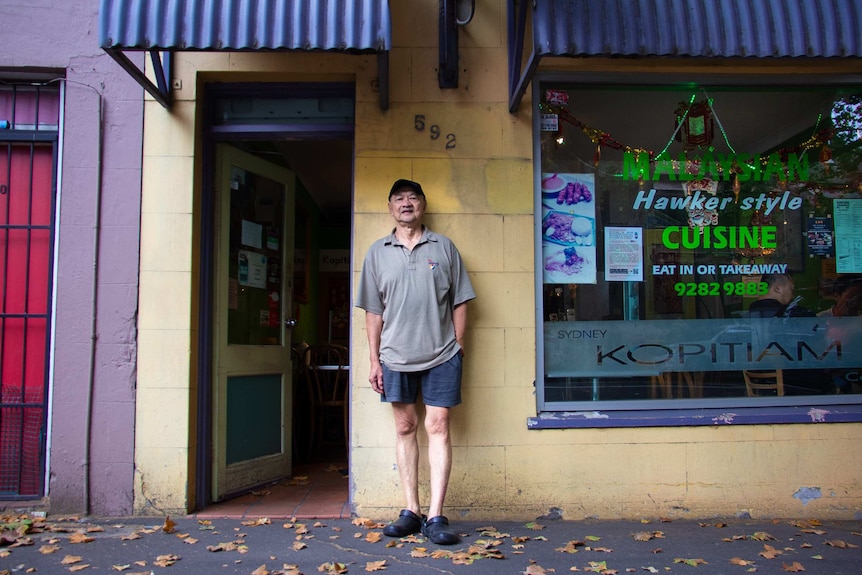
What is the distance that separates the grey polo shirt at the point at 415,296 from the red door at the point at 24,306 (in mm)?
2232

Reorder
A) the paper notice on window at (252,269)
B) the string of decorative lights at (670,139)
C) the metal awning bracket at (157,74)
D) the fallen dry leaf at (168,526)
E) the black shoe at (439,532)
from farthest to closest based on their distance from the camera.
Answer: the paper notice on window at (252,269)
the string of decorative lights at (670,139)
the fallen dry leaf at (168,526)
the metal awning bracket at (157,74)
the black shoe at (439,532)

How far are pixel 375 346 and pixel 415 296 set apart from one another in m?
0.40

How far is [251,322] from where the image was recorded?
5023 mm

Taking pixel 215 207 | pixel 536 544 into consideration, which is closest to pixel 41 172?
pixel 215 207

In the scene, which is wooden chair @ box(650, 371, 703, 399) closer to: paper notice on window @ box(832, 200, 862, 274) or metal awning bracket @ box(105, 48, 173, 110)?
paper notice on window @ box(832, 200, 862, 274)

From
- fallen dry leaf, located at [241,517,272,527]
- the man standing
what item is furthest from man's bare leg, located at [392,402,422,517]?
fallen dry leaf, located at [241,517,272,527]

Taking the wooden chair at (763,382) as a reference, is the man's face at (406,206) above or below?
above

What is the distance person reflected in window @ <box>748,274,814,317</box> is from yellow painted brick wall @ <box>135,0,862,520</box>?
808mm

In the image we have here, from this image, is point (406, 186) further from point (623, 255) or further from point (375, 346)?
point (623, 255)

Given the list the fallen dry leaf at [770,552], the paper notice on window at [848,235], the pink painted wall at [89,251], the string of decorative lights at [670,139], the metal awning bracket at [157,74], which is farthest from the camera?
the paper notice on window at [848,235]

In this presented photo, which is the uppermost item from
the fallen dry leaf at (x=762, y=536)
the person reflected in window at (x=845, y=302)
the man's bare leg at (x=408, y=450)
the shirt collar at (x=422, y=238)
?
the shirt collar at (x=422, y=238)

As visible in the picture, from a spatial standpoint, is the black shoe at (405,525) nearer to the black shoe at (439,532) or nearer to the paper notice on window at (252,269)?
the black shoe at (439,532)

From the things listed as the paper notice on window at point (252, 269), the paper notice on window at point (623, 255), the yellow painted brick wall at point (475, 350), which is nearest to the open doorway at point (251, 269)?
the paper notice on window at point (252, 269)

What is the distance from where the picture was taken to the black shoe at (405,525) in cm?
385
